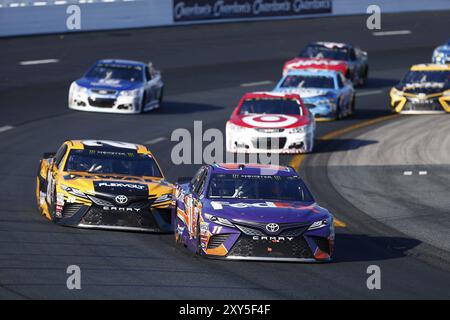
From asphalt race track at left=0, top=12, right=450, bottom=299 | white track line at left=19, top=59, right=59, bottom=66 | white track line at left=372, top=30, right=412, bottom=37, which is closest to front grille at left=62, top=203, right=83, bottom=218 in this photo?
asphalt race track at left=0, top=12, right=450, bottom=299

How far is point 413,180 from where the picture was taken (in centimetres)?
2498

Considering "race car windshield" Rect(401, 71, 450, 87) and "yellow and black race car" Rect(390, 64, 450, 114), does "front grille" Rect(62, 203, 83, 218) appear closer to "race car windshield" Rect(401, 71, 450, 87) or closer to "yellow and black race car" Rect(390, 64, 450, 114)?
"yellow and black race car" Rect(390, 64, 450, 114)

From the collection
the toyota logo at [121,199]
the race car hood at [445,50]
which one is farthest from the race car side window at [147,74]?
the toyota logo at [121,199]

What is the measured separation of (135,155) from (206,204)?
13.1 ft

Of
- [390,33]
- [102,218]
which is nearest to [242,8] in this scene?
[390,33]

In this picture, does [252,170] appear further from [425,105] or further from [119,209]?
[425,105]

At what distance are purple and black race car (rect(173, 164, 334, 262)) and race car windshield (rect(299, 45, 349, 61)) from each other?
981 inches

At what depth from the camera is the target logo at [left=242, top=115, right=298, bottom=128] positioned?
28.0 meters

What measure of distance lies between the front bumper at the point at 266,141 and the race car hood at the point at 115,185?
8.71 meters

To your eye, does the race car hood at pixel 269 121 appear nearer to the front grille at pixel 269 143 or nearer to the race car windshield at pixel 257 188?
the front grille at pixel 269 143

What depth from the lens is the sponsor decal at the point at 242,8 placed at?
51.2 m

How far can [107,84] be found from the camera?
33469mm
